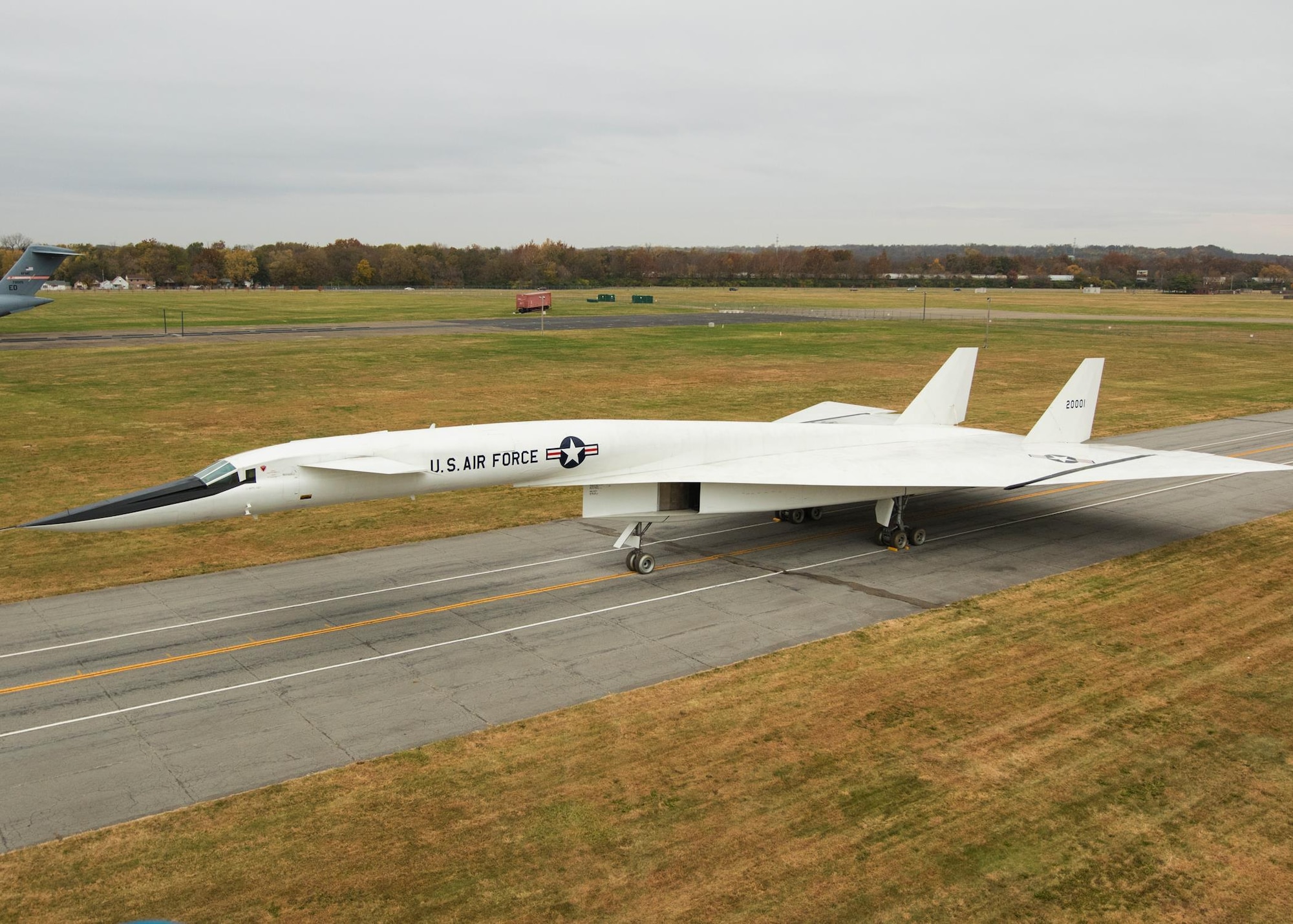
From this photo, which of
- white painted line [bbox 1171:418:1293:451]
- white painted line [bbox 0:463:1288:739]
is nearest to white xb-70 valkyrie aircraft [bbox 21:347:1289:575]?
white painted line [bbox 0:463:1288:739]

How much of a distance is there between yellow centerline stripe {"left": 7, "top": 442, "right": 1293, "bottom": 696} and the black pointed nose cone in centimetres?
263

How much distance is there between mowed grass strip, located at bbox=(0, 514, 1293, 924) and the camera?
405 inches

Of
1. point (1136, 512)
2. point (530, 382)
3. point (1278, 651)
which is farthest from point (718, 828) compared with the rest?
point (530, 382)

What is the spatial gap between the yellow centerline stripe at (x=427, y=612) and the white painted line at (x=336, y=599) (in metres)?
1.42

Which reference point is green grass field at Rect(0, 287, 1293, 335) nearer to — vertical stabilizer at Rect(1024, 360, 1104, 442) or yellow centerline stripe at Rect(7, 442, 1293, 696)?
yellow centerline stripe at Rect(7, 442, 1293, 696)

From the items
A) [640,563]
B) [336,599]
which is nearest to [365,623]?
[336,599]

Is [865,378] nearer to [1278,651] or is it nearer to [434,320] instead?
[1278,651]

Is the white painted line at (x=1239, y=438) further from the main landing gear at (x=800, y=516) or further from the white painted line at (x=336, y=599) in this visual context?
the white painted line at (x=336, y=599)

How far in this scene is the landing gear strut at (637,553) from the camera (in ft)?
69.4

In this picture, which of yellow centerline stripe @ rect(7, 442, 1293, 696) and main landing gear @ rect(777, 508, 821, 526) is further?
main landing gear @ rect(777, 508, 821, 526)

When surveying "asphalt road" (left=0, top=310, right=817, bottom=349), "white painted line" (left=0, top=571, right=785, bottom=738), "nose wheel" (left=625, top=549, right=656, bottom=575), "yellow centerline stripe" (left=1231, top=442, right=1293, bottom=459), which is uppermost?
"asphalt road" (left=0, top=310, right=817, bottom=349)

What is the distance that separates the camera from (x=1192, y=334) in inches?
3610

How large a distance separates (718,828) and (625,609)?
7.81m

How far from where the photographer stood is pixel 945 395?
86.6 feet
